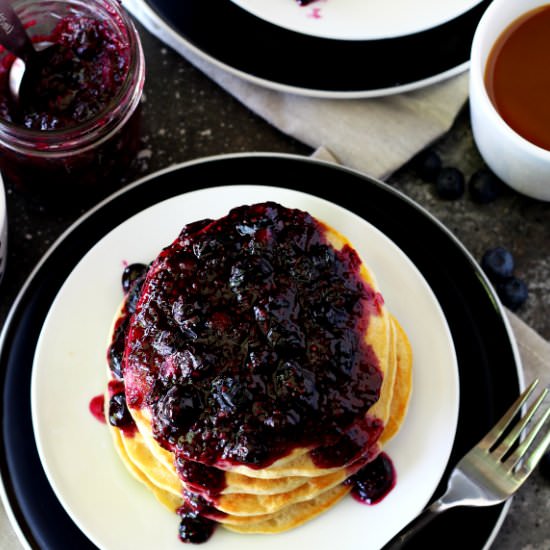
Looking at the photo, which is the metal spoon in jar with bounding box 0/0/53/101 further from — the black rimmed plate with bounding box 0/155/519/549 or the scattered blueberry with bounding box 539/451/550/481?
the scattered blueberry with bounding box 539/451/550/481

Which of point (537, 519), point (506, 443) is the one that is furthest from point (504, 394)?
point (537, 519)

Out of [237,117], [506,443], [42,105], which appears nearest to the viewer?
[506,443]

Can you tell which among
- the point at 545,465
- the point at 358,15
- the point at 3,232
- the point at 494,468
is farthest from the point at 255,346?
the point at 358,15

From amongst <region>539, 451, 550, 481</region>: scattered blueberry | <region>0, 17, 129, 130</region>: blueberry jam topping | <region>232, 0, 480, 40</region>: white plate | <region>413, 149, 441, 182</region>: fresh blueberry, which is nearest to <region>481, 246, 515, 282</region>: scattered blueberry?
<region>413, 149, 441, 182</region>: fresh blueberry

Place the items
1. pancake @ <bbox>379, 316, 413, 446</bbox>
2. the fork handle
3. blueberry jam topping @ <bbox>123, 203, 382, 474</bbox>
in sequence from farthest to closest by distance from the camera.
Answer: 1. pancake @ <bbox>379, 316, 413, 446</bbox>
2. the fork handle
3. blueberry jam topping @ <bbox>123, 203, 382, 474</bbox>

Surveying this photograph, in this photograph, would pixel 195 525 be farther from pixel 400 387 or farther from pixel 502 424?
pixel 502 424

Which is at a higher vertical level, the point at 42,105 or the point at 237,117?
the point at 42,105

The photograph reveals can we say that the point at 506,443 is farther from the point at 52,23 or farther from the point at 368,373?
the point at 52,23
